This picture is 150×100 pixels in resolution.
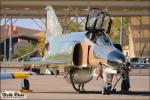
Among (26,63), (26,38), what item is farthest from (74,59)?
(26,38)

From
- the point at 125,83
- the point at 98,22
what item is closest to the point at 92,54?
the point at 98,22

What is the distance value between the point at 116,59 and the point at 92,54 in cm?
158

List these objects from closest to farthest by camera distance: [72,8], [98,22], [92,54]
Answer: [92,54]
[98,22]
[72,8]

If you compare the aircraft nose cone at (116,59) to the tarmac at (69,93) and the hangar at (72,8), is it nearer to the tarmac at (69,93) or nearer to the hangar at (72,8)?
the tarmac at (69,93)

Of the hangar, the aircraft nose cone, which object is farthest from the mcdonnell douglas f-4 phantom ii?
the hangar

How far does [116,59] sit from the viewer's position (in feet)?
62.0

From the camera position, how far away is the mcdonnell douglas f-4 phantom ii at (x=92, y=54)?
19.3 meters

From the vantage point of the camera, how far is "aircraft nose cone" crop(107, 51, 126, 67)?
61.8 feet

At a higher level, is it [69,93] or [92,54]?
[92,54]

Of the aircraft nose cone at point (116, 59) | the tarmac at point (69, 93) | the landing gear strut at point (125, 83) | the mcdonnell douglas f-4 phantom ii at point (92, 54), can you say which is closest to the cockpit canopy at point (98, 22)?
the mcdonnell douglas f-4 phantom ii at point (92, 54)

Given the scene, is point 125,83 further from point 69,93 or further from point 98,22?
point 98,22

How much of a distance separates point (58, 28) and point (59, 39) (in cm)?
211

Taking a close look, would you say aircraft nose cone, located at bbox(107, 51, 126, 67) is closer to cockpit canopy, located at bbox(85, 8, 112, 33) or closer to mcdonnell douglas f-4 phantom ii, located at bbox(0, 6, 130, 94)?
mcdonnell douglas f-4 phantom ii, located at bbox(0, 6, 130, 94)

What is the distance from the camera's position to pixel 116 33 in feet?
321
